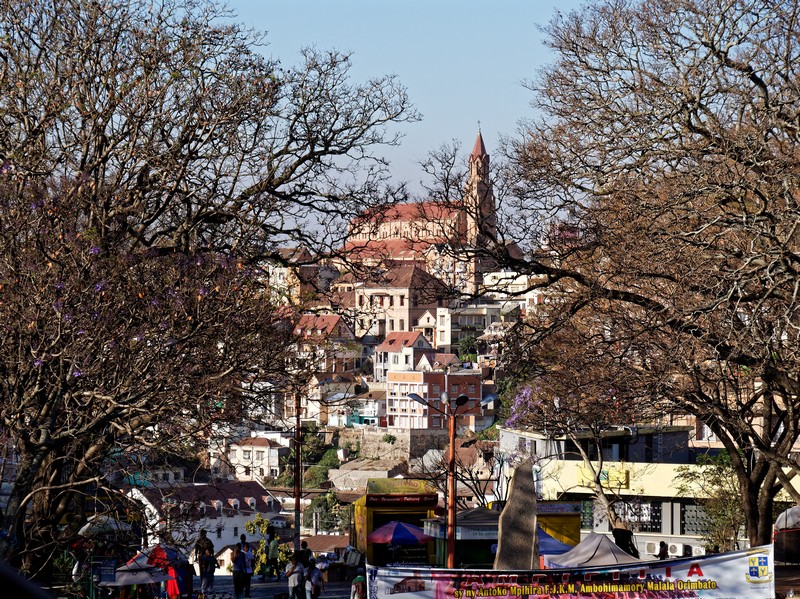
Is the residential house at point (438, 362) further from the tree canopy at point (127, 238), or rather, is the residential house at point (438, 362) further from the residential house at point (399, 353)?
the tree canopy at point (127, 238)

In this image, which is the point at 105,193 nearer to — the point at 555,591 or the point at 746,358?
the point at 555,591

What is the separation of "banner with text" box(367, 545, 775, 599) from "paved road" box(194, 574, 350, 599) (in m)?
8.87

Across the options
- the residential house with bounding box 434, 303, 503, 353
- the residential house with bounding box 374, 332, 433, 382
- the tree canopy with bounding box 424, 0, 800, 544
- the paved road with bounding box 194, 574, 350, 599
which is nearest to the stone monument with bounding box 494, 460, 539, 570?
the tree canopy with bounding box 424, 0, 800, 544

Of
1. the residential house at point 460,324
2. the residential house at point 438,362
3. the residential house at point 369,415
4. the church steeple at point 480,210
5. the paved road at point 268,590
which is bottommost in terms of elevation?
the paved road at point 268,590

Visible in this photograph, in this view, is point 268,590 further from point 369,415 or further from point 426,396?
point 369,415

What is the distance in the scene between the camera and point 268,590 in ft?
71.3

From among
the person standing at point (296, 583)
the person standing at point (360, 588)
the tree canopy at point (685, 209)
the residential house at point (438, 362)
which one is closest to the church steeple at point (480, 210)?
the tree canopy at point (685, 209)

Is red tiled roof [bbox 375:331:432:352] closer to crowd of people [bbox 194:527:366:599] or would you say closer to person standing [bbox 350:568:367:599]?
crowd of people [bbox 194:527:366:599]

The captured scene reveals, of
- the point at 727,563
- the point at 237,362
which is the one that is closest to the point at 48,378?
the point at 237,362

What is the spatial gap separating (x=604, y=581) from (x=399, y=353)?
118m

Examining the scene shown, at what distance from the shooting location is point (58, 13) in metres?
13.7

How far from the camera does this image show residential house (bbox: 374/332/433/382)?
12725 centimetres

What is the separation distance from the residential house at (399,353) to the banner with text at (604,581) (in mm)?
114021

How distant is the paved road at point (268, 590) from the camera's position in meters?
20.3
